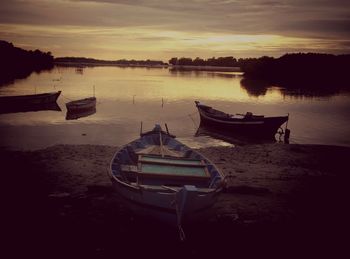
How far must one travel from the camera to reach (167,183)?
11.2 meters

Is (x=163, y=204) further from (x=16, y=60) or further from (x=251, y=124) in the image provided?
(x=16, y=60)

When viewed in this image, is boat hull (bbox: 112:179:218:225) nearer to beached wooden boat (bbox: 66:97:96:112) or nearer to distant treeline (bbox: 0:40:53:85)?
beached wooden boat (bbox: 66:97:96:112)

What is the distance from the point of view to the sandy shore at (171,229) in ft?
32.6

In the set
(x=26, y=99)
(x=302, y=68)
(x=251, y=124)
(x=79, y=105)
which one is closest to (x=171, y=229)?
(x=251, y=124)

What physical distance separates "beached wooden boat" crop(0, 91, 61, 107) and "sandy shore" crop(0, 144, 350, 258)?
29206 mm

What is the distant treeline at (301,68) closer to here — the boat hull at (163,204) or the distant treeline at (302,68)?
the distant treeline at (302,68)

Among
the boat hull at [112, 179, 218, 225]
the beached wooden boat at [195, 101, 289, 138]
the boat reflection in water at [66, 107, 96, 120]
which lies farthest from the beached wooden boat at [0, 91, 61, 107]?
the boat hull at [112, 179, 218, 225]

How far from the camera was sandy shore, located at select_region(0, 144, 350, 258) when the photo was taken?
993 centimetres

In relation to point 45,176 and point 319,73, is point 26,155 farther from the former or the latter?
point 319,73

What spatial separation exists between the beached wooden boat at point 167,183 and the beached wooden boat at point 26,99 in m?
35.3

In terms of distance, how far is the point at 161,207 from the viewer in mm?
9484

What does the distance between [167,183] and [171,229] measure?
62.7 inches

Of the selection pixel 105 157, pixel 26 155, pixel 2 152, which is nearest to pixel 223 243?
pixel 105 157

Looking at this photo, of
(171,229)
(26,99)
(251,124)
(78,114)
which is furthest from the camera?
(26,99)
